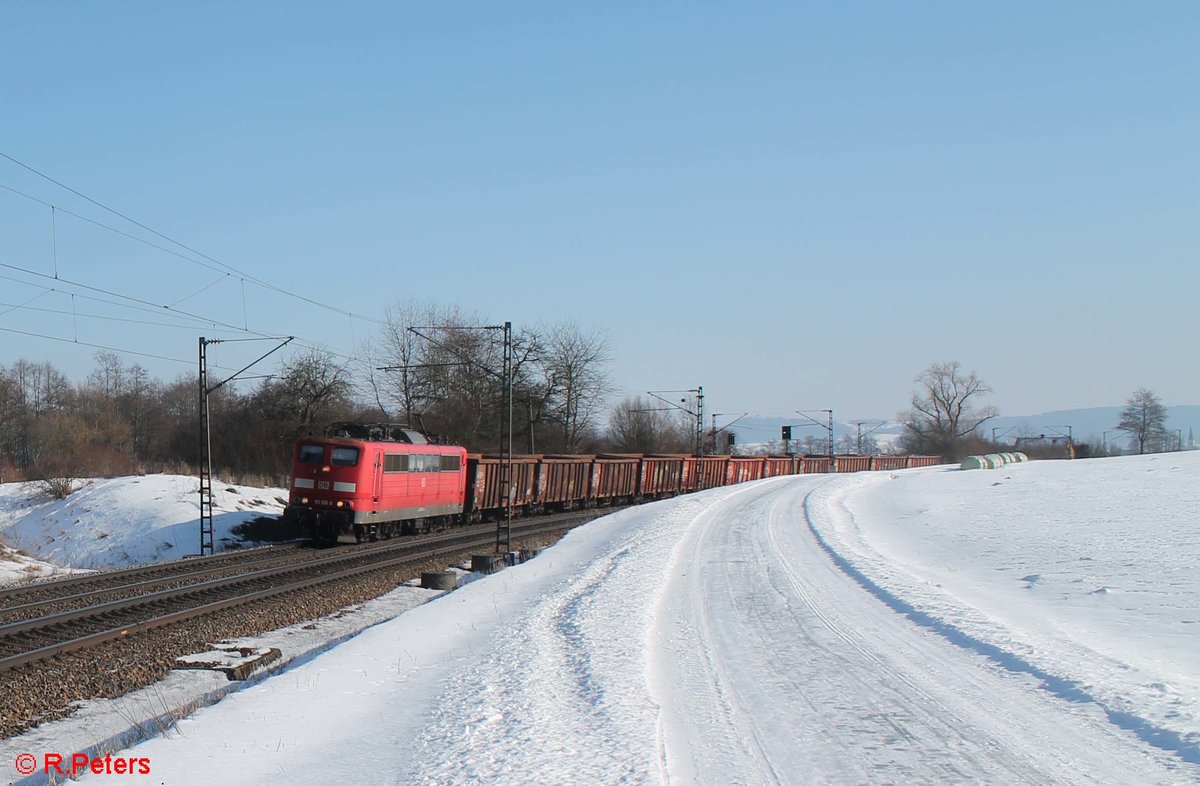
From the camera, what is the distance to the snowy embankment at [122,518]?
107 feet

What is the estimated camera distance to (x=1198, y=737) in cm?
607

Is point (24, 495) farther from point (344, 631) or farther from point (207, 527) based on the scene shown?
point (344, 631)

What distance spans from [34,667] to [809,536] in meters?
15.1

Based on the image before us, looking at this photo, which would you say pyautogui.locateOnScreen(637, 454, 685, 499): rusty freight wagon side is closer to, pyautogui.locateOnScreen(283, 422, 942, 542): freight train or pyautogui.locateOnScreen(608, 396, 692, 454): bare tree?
pyautogui.locateOnScreen(283, 422, 942, 542): freight train

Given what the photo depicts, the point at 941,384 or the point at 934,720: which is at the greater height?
the point at 941,384

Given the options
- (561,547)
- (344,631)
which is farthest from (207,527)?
(344,631)

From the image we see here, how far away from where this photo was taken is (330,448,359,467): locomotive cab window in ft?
87.8

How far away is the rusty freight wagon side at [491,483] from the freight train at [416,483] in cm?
4

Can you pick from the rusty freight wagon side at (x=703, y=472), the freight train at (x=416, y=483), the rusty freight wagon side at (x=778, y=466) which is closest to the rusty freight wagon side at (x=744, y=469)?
the rusty freight wagon side at (x=778, y=466)

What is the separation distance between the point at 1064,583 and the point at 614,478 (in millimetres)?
34398

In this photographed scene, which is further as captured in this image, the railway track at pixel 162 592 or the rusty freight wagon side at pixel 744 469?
the rusty freight wagon side at pixel 744 469

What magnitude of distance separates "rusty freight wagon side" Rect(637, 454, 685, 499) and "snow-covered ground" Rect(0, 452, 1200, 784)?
112ft

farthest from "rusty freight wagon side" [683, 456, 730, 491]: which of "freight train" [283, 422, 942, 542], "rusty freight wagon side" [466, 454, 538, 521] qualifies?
"rusty freight wagon side" [466, 454, 538, 521]

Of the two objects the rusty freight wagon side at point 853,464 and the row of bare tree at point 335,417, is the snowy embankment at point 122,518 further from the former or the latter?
the rusty freight wagon side at point 853,464
